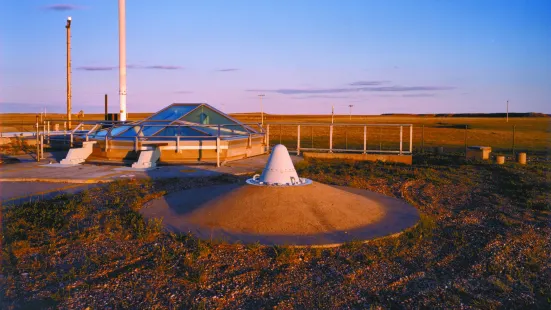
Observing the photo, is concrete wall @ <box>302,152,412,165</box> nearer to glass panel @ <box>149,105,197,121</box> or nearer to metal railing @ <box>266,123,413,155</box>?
metal railing @ <box>266,123,413,155</box>

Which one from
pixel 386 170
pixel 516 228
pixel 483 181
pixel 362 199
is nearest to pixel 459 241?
pixel 516 228

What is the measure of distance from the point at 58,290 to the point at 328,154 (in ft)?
55.0

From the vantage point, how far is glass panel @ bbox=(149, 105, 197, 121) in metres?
19.9

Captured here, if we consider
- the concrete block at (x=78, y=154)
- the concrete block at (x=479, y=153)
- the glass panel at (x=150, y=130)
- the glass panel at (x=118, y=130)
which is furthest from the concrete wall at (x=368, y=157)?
the concrete block at (x=78, y=154)

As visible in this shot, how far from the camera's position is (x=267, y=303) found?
18.1 ft

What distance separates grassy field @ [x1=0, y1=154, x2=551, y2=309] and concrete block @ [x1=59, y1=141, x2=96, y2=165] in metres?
6.94

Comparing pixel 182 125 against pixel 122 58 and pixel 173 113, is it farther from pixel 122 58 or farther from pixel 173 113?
pixel 122 58

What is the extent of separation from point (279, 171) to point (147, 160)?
24.7 ft

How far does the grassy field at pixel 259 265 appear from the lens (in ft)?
18.5

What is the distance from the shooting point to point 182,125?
18094mm

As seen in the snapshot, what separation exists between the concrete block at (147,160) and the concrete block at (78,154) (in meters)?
2.41

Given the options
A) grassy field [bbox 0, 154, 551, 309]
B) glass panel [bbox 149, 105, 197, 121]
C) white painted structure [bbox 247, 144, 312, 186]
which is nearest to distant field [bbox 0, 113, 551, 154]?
glass panel [bbox 149, 105, 197, 121]

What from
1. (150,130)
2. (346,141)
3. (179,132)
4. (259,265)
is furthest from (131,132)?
(259,265)

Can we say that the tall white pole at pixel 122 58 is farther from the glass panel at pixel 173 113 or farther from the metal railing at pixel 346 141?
the metal railing at pixel 346 141
